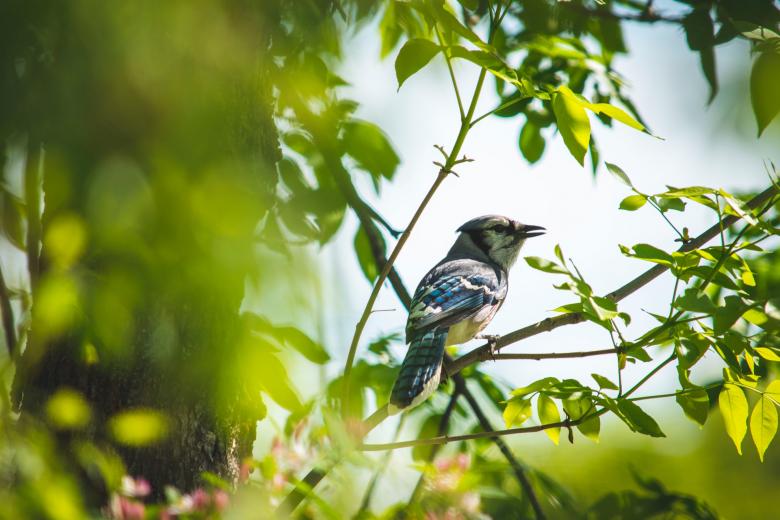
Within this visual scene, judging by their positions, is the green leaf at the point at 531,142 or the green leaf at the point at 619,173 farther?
the green leaf at the point at 531,142

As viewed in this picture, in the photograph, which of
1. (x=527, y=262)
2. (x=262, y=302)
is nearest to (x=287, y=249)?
(x=262, y=302)

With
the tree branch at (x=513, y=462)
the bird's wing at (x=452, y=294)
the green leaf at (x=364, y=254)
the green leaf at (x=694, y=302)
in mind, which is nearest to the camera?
the green leaf at (x=694, y=302)

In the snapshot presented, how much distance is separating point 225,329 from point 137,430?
0.60 feet

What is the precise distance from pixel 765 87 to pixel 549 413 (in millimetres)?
743

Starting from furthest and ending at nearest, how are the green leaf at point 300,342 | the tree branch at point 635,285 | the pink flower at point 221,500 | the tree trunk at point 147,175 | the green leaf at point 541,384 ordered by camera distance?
the tree branch at point 635,285, the green leaf at point 541,384, the green leaf at point 300,342, the pink flower at point 221,500, the tree trunk at point 147,175

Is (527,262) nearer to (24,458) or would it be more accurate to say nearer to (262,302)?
(262,302)

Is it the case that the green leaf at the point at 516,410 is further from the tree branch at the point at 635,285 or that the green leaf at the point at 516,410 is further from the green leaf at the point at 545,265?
the green leaf at the point at 545,265

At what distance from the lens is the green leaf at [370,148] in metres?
2.01

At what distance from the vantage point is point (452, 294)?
2.96m

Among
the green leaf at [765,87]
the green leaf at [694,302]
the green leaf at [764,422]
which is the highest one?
the green leaf at [765,87]

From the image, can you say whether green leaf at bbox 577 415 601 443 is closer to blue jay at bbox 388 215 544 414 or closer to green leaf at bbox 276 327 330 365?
blue jay at bbox 388 215 544 414

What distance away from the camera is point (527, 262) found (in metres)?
1.30

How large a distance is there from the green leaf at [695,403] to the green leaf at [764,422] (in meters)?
0.12

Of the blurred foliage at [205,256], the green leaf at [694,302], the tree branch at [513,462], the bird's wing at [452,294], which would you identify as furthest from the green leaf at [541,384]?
the bird's wing at [452,294]
